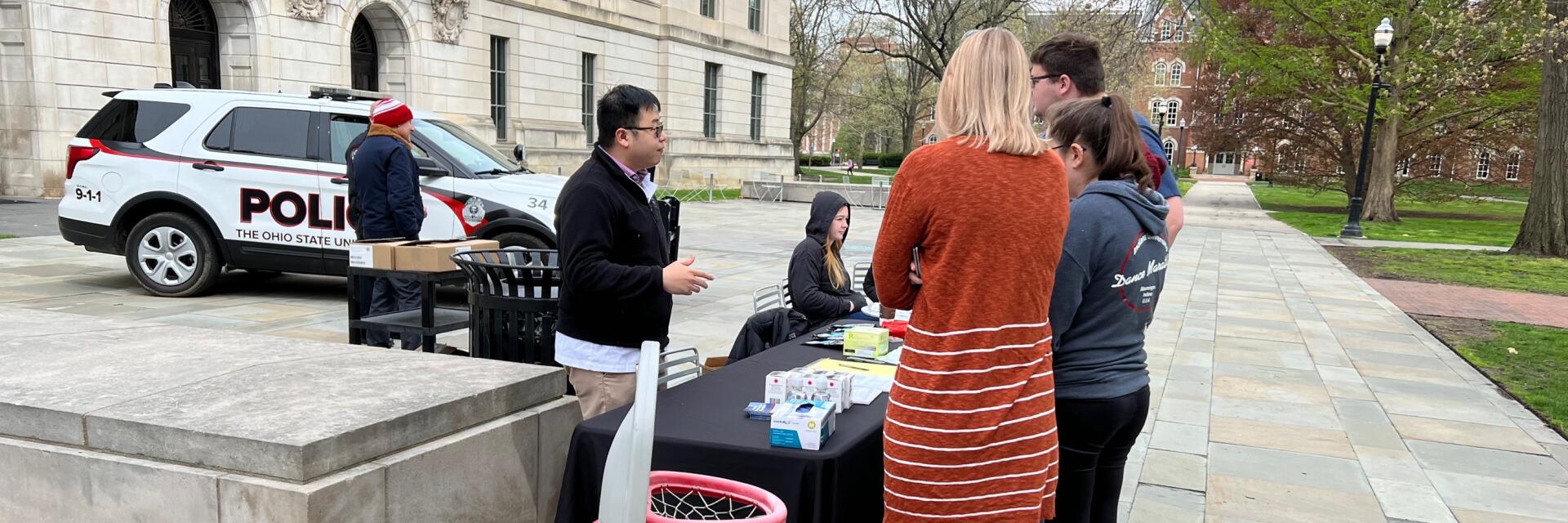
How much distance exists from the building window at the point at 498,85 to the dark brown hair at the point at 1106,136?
912 inches

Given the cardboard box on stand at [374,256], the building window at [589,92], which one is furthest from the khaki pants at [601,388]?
the building window at [589,92]

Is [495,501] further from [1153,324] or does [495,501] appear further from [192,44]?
[192,44]

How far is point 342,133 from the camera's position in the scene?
8539 mm

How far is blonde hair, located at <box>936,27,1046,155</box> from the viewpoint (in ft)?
7.36

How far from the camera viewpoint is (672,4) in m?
30.3

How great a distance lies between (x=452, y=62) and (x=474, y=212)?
1553 centimetres

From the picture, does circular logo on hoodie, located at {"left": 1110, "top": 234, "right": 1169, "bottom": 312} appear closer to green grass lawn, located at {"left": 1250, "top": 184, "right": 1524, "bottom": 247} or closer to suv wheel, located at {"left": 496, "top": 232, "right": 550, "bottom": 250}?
suv wheel, located at {"left": 496, "top": 232, "right": 550, "bottom": 250}

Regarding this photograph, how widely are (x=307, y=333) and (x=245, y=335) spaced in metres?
4.05

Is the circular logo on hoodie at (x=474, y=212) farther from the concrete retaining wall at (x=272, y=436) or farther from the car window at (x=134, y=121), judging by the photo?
the concrete retaining wall at (x=272, y=436)

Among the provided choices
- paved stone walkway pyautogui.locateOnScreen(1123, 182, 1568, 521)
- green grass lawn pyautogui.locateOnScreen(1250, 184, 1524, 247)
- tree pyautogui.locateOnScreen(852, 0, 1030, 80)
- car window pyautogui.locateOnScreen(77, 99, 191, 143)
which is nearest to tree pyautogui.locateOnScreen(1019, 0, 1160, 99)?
tree pyautogui.locateOnScreen(852, 0, 1030, 80)

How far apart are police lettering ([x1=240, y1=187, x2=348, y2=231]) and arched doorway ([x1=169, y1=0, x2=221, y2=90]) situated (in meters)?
11.8

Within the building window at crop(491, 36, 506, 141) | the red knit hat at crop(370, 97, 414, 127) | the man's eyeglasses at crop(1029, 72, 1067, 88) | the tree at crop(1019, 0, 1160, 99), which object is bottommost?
the red knit hat at crop(370, 97, 414, 127)

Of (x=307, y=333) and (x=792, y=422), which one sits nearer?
(x=792, y=422)

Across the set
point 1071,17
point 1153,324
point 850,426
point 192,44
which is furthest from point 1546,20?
point 192,44
